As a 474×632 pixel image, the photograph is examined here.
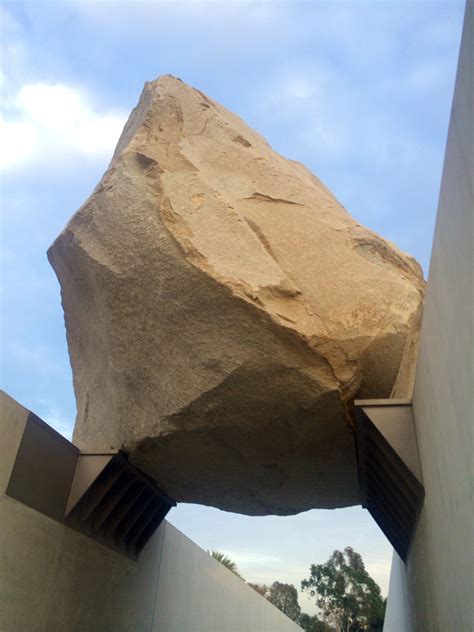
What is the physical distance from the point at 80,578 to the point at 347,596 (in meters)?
32.6

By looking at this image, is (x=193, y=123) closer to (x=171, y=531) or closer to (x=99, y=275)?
(x=99, y=275)

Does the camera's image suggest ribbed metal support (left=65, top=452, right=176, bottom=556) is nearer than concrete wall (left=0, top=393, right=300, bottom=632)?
No

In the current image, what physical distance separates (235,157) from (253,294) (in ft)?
6.87

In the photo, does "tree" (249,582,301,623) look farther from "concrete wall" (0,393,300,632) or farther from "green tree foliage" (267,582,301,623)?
"concrete wall" (0,393,300,632)

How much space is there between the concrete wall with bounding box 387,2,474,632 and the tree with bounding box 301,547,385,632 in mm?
32530

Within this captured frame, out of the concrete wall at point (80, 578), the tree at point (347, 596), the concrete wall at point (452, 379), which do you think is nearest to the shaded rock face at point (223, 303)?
the concrete wall at point (452, 379)

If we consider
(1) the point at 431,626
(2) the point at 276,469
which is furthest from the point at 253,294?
(1) the point at 431,626

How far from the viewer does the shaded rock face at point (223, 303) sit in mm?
5121

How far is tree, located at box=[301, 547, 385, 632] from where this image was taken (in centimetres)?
3268

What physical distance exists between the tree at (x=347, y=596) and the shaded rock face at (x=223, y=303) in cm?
3098

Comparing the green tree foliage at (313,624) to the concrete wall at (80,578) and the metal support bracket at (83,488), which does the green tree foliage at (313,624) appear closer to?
the concrete wall at (80,578)

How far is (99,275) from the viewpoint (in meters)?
5.64

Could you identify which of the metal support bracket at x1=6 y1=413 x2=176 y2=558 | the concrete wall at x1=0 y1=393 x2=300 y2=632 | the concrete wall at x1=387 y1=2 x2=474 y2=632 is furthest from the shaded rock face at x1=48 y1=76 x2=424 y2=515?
the concrete wall at x1=0 y1=393 x2=300 y2=632

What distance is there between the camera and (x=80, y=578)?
Result: 21.1 ft
